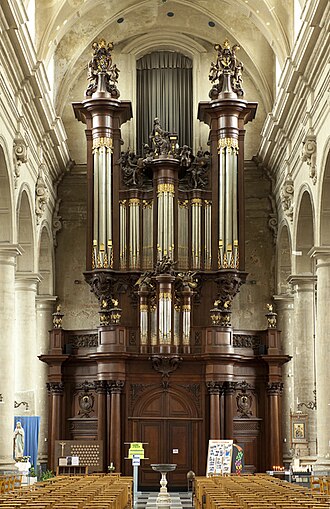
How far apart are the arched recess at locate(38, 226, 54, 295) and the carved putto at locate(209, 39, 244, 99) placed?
697cm

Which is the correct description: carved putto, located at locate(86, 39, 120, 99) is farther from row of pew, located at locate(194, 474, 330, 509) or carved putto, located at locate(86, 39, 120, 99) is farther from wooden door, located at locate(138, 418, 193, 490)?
row of pew, located at locate(194, 474, 330, 509)

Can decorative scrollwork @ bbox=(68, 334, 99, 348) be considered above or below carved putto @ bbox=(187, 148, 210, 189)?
below

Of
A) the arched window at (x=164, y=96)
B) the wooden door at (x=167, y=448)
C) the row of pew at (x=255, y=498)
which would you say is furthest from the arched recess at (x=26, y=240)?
the row of pew at (x=255, y=498)

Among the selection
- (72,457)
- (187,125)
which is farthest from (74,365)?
(187,125)

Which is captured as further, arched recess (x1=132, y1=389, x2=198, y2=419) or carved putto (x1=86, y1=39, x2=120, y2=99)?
carved putto (x1=86, y1=39, x2=120, y2=99)

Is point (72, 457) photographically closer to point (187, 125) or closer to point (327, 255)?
point (327, 255)

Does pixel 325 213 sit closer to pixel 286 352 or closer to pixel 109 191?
pixel 109 191

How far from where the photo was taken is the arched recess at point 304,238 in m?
29.8

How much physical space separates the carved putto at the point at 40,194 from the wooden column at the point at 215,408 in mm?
6733

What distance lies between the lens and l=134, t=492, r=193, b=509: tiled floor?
949 inches

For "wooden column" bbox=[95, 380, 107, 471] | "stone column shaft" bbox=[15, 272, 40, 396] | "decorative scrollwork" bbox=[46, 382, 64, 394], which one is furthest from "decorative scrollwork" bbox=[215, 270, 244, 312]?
"stone column shaft" bbox=[15, 272, 40, 396]

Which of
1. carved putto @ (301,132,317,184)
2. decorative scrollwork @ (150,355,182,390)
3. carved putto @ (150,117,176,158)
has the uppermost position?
carved putto @ (150,117,176,158)

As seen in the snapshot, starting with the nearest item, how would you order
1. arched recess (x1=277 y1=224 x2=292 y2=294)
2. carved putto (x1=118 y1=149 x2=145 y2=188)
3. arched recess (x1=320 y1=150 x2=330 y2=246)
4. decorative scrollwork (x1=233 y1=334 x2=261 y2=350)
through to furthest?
arched recess (x1=320 y1=150 x2=330 y2=246) < decorative scrollwork (x1=233 y1=334 x2=261 y2=350) < carved putto (x1=118 y1=149 x2=145 y2=188) < arched recess (x1=277 y1=224 x2=292 y2=294)

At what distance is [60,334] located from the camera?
Result: 31484 millimetres
